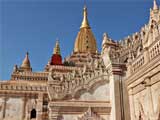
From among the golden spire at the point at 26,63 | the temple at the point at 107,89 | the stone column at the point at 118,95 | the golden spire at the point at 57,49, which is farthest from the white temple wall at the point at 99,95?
the golden spire at the point at 57,49

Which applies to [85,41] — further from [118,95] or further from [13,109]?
[118,95]

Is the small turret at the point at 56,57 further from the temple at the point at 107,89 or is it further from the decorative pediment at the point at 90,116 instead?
the decorative pediment at the point at 90,116

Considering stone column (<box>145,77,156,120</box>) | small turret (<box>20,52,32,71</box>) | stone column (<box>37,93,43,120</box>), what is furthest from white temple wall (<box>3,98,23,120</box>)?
small turret (<box>20,52,32,71</box>)

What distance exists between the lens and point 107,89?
56.7ft

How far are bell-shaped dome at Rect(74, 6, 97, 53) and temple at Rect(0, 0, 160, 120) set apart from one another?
1423 centimetres

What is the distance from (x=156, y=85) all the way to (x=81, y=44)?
1453 inches

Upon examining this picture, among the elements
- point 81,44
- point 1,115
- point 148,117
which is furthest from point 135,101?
point 81,44

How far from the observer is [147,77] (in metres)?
9.38

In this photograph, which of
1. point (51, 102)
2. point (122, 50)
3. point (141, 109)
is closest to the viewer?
point (141, 109)

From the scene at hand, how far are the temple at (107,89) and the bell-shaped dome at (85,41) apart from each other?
14.2 m

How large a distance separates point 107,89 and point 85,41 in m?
Answer: 29.3

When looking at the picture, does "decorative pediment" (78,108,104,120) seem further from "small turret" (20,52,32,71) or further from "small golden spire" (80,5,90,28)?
"small golden spire" (80,5,90,28)

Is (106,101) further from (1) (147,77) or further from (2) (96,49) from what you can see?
(2) (96,49)

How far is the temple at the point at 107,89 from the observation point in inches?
375
